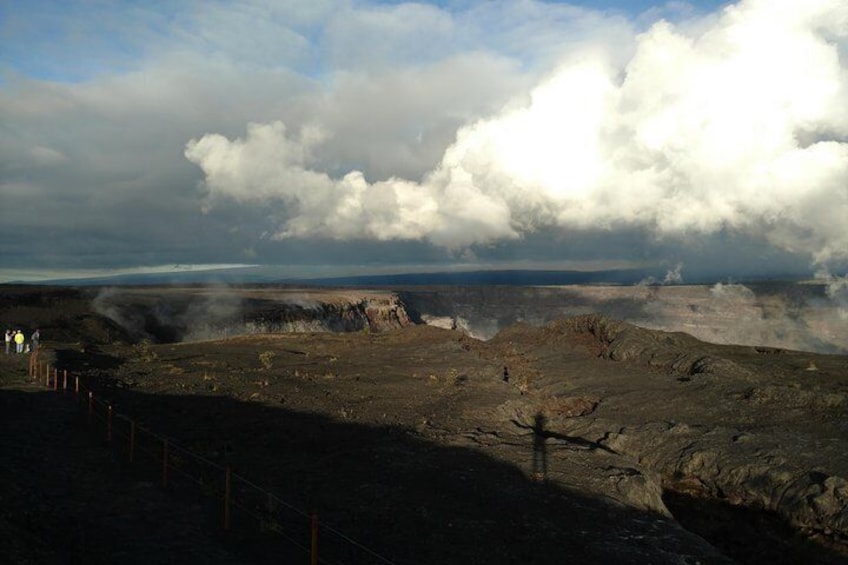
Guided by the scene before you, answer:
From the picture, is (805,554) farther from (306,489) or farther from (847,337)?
(847,337)

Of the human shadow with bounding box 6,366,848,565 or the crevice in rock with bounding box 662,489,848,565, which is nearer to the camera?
the human shadow with bounding box 6,366,848,565

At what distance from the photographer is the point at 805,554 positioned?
1385 centimetres

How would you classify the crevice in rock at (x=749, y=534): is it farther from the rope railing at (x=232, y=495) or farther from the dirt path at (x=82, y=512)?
the dirt path at (x=82, y=512)

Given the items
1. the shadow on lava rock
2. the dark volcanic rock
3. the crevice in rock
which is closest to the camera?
the shadow on lava rock

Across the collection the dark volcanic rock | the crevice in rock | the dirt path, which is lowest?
the crevice in rock

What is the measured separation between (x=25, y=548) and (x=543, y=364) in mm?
33848

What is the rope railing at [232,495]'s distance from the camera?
1138 cm

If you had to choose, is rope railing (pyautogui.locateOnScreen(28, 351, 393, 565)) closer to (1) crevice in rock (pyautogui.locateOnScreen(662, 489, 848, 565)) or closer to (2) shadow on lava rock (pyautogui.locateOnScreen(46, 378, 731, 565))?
(2) shadow on lava rock (pyautogui.locateOnScreen(46, 378, 731, 565))

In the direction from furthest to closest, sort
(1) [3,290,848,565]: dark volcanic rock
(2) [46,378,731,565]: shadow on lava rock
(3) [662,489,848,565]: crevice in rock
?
1. (3) [662,489,848,565]: crevice in rock
2. (1) [3,290,848,565]: dark volcanic rock
3. (2) [46,378,731,565]: shadow on lava rock

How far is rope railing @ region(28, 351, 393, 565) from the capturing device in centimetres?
1138

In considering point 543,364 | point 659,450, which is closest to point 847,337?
point 543,364

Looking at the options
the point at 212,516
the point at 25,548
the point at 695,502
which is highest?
the point at 25,548

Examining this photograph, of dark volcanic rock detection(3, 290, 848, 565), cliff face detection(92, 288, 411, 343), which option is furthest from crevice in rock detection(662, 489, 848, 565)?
cliff face detection(92, 288, 411, 343)

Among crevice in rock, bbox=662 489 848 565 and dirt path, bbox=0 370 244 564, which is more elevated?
dirt path, bbox=0 370 244 564
